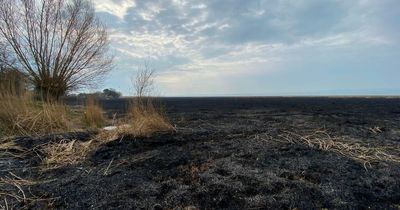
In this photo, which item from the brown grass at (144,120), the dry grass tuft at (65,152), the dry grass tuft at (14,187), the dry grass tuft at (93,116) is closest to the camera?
the dry grass tuft at (14,187)

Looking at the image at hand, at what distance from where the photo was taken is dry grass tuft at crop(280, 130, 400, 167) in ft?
24.4

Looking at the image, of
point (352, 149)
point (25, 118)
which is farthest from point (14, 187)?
point (352, 149)

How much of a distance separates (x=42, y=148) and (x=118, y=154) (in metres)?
1.69

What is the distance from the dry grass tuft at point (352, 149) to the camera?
7435mm

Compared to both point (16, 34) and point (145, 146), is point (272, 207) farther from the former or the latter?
point (16, 34)

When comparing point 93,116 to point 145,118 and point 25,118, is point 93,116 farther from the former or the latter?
point 145,118

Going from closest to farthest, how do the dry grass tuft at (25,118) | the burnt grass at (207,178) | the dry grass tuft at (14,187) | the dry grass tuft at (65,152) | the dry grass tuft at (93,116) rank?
the burnt grass at (207,178) < the dry grass tuft at (14,187) < the dry grass tuft at (65,152) < the dry grass tuft at (25,118) < the dry grass tuft at (93,116)

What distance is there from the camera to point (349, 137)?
10.3 m

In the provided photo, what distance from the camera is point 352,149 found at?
823 centimetres

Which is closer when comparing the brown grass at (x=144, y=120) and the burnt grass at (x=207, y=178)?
the burnt grass at (x=207, y=178)

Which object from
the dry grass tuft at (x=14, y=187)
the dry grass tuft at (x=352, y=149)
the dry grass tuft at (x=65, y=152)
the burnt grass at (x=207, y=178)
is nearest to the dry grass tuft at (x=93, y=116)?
the burnt grass at (x=207, y=178)

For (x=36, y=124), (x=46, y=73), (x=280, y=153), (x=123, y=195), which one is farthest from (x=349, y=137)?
(x=46, y=73)

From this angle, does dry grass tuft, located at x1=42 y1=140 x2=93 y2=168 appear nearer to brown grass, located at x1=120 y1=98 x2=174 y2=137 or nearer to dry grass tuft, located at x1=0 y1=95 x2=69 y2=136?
brown grass, located at x1=120 y1=98 x2=174 y2=137

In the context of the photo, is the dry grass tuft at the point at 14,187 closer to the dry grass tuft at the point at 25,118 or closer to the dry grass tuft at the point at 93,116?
the dry grass tuft at the point at 25,118
